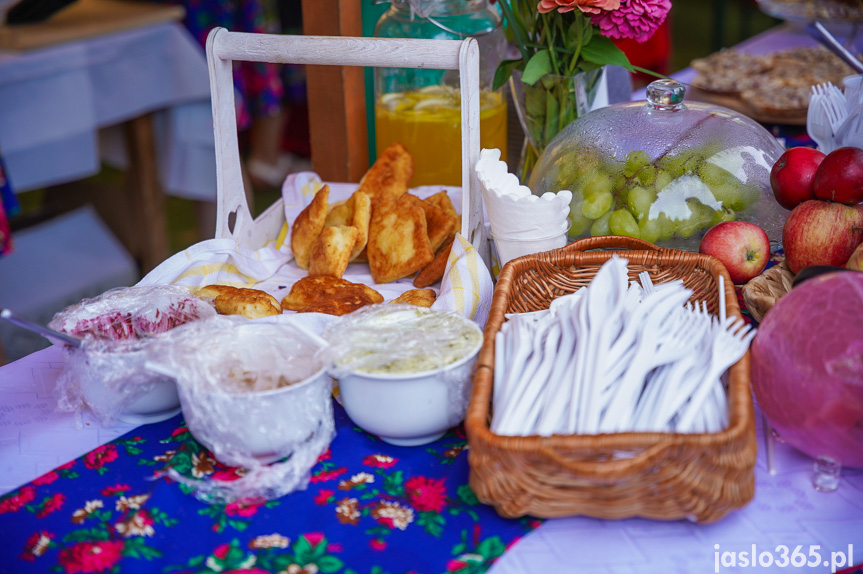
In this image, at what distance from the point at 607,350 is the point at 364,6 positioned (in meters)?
0.98

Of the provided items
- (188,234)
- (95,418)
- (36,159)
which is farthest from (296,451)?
(188,234)

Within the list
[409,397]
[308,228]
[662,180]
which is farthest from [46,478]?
[662,180]

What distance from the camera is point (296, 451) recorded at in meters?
0.67

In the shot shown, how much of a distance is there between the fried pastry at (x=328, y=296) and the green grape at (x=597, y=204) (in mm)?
300

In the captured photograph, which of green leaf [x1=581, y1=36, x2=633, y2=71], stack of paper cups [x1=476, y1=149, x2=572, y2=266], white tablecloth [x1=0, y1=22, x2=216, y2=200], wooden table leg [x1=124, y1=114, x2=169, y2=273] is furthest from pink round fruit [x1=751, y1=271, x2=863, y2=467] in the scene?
wooden table leg [x1=124, y1=114, x2=169, y2=273]

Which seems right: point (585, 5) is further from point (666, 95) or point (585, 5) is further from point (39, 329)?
point (39, 329)

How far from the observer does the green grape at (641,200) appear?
0.94 metres

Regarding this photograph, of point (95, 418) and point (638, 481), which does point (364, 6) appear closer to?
point (95, 418)

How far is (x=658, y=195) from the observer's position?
94cm

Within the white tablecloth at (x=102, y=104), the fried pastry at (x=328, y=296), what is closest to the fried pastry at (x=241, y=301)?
the fried pastry at (x=328, y=296)

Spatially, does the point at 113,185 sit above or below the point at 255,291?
below

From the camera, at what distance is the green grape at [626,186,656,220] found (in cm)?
94

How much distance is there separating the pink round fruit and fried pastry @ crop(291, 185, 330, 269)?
0.63 metres

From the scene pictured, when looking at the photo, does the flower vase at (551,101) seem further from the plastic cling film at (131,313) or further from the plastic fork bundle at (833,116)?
the plastic cling film at (131,313)
